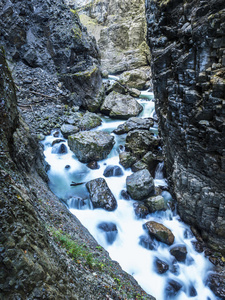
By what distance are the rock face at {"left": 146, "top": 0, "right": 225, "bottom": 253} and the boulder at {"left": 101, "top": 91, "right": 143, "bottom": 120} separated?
961 centimetres

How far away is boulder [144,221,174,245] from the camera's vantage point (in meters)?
7.56

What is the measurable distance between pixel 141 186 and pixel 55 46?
21.0 m

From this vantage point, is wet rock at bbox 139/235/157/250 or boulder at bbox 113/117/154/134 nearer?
wet rock at bbox 139/235/157/250

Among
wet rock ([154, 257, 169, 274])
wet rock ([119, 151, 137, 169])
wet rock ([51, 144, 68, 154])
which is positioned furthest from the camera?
wet rock ([51, 144, 68, 154])

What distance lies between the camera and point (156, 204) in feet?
28.3

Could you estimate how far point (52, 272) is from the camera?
211cm

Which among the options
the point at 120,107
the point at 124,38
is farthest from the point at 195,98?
the point at 124,38

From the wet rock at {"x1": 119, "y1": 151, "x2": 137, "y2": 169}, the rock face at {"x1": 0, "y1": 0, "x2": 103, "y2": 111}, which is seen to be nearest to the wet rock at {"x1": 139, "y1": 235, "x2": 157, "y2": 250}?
the wet rock at {"x1": 119, "y1": 151, "x2": 137, "y2": 169}

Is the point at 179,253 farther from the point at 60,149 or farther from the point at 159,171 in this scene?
the point at 60,149

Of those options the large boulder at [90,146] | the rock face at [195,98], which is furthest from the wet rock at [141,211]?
the large boulder at [90,146]

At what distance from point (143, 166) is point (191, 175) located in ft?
12.8

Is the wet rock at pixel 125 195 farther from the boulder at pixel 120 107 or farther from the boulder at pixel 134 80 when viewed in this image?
the boulder at pixel 134 80

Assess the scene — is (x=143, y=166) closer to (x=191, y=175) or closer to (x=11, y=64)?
(x=191, y=175)

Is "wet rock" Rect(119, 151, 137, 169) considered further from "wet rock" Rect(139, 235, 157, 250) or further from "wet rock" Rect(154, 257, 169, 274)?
"wet rock" Rect(154, 257, 169, 274)
